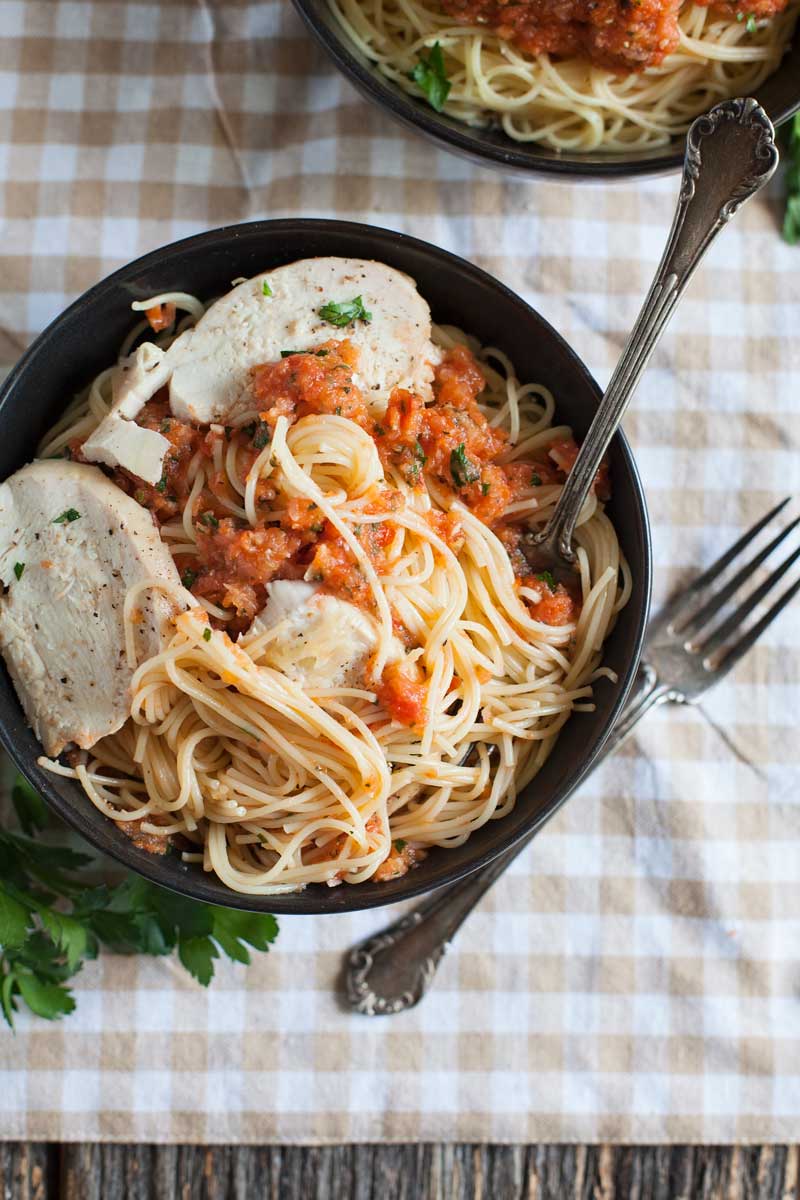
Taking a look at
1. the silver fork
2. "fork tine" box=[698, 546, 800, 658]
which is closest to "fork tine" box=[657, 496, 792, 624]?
the silver fork

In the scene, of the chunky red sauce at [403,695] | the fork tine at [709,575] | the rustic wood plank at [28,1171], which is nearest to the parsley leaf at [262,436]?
the chunky red sauce at [403,695]

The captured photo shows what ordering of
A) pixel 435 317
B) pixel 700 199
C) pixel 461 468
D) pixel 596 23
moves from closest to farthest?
pixel 700 199 < pixel 461 468 < pixel 596 23 < pixel 435 317

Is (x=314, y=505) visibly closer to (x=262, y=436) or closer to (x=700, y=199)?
(x=262, y=436)

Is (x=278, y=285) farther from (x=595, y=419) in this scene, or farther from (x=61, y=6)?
(x=61, y=6)

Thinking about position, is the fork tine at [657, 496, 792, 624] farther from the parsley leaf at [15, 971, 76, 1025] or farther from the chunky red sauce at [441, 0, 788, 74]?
the parsley leaf at [15, 971, 76, 1025]

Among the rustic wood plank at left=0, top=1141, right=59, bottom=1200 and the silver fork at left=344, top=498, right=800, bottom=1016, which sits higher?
Answer: the silver fork at left=344, top=498, right=800, bottom=1016

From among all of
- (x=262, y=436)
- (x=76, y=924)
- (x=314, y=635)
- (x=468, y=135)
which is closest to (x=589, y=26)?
(x=468, y=135)
